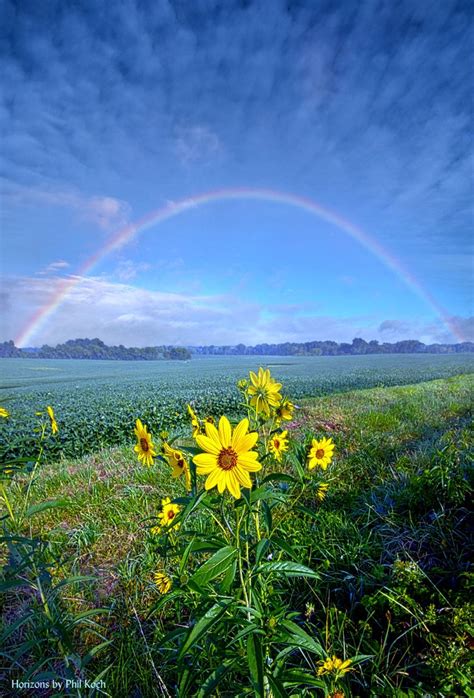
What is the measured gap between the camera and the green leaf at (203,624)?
38.5 inches

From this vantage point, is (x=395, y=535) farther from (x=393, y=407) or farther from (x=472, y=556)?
(x=393, y=407)

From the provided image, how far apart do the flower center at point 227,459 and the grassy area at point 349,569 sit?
1.58 ft

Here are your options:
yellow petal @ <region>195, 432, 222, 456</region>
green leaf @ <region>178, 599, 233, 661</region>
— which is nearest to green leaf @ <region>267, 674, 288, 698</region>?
green leaf @ <region>178, 599, 233, 661</region>

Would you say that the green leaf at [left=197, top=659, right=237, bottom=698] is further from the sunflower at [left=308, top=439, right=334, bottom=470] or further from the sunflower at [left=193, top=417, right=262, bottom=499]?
the sunflower at [left=308, top=439, right=334, bottom=470]

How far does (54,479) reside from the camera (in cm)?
445

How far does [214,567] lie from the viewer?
1.07 metres

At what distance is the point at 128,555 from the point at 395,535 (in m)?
1.87

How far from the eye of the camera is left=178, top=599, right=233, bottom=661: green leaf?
0.98 m

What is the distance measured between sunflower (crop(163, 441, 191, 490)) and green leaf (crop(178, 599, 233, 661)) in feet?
1.35

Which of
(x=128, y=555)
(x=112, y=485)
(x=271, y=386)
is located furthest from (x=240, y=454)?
(x=112, y=485)

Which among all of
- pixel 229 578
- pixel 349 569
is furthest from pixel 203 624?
pixel 349 569

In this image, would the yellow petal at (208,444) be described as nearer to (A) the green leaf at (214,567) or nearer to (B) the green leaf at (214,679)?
(A) the green leaf at (214,567)

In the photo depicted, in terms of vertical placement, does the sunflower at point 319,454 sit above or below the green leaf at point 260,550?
above

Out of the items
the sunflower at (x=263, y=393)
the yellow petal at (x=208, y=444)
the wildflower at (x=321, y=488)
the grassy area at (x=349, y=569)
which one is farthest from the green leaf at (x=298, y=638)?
the wildflower at (x=321, y=488)
